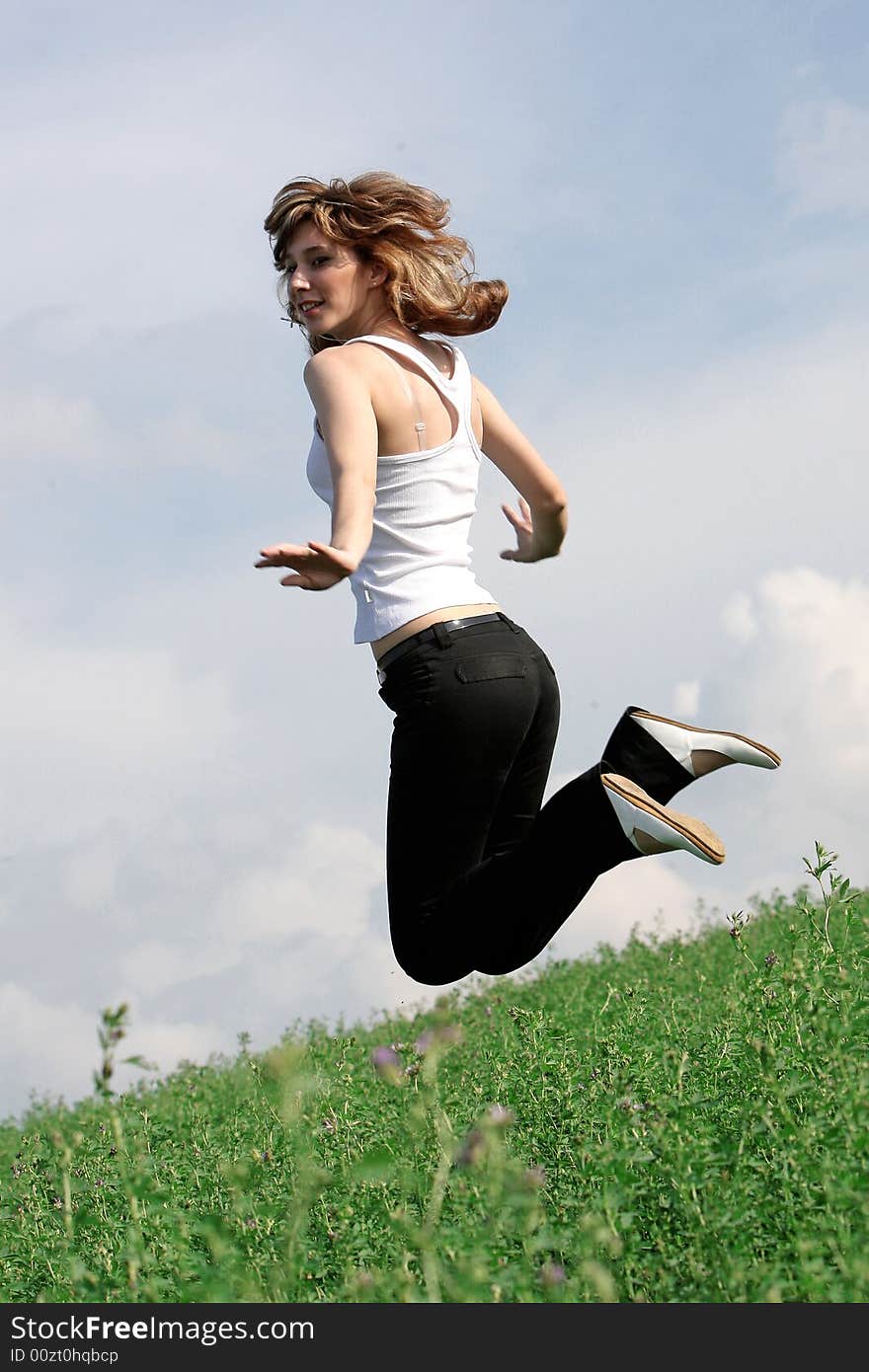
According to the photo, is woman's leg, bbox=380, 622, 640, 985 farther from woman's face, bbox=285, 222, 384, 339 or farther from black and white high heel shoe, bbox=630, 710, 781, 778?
woman's face, bbox=285, 222, 384, 339

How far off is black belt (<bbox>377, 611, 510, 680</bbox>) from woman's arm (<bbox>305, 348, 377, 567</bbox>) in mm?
374

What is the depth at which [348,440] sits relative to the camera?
14.3 ft

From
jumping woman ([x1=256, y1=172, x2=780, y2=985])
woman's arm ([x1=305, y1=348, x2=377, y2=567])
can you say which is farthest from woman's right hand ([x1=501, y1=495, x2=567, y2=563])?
woman's arm ([x1=305, y1=348, x2=377, y2=567])

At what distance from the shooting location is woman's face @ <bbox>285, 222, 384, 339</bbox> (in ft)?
16.0

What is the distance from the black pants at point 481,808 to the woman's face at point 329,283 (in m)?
1.25

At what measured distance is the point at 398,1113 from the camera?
5.89m

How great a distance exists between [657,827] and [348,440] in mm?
1535

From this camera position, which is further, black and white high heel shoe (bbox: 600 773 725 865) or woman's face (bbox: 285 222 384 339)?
woman's face (bbox: 285 222 384 339)

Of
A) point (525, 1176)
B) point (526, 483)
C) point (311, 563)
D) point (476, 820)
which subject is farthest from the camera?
point (526, 483)

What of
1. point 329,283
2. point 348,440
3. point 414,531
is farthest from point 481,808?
point 329,283

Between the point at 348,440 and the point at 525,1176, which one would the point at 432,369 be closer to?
the point at 348,440
